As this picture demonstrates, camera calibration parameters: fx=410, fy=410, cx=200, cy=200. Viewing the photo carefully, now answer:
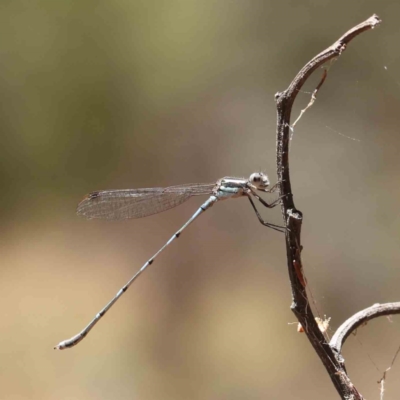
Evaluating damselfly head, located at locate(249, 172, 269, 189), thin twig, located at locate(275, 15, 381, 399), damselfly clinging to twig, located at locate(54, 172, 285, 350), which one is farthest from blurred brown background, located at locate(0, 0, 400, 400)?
thin twig, located at locate(275, 15, 381, 399)

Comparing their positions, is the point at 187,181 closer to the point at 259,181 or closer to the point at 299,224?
the point at 259,181

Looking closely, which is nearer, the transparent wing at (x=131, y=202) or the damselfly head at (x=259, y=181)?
the damselfly head at (x=259, y=181)

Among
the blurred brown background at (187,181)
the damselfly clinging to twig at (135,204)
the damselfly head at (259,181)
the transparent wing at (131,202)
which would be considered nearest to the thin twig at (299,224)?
the damselfly head at (259,181)

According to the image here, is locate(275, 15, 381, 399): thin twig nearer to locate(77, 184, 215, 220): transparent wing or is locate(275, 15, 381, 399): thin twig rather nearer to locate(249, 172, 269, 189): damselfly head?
locate(249, 172, 269, 189): damselfly head

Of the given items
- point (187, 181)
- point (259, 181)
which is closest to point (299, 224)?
point (259, 181)

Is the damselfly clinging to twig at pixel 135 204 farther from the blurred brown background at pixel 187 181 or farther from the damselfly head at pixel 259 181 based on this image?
the blurred brown background at pixel 187 181
